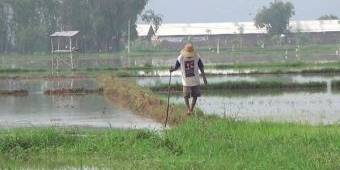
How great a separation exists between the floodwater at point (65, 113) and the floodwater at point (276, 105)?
1.68m

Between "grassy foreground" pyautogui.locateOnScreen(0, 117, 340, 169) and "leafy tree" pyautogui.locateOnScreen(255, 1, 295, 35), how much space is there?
6866 cm

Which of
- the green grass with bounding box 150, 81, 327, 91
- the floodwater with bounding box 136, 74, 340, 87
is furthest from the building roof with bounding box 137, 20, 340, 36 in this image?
the green grass with bounding box 150, 81, 327, 91

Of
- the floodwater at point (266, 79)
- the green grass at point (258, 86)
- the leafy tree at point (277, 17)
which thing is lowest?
the floodwater at point (266, 79)

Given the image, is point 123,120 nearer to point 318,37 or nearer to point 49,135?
point 49,135

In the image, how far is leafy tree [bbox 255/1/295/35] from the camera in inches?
3004

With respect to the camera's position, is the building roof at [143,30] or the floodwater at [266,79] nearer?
the floodwater at [266,79]

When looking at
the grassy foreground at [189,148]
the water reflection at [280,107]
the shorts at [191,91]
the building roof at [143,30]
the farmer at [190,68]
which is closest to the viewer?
the grassy foreground at [189,148]

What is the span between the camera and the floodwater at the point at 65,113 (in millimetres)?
11605

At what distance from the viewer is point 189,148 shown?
7.52 meters

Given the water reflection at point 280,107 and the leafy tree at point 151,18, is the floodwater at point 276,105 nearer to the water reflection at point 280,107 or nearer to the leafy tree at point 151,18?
the water reflection at point 280,107

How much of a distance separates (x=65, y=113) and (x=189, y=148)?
676 cm

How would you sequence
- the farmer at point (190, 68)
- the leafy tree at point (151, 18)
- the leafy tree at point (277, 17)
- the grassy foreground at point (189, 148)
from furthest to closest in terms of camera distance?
the leafy tree at point (277, 17) < the leafy tree at point (151, 18) < the farmer at point (190, 68) < the grassy foreground at point (189, 148)

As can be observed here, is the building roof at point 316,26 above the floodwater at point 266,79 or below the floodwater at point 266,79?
above

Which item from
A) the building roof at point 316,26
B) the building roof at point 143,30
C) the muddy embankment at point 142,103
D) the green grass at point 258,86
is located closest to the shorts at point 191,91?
the muddy embankment at point 142,103
